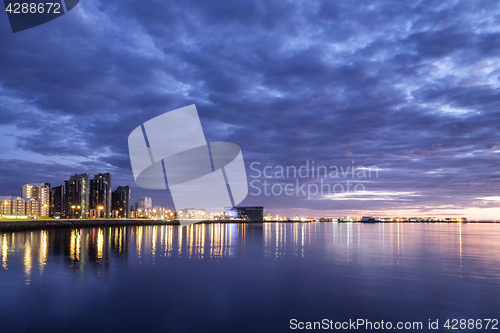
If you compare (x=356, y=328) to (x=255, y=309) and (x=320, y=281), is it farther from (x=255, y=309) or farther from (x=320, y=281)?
(x=320, y=281)

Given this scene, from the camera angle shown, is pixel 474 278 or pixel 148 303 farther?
pixel 474 278

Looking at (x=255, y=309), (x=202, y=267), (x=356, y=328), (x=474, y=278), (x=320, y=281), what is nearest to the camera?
(x=356, y=328)

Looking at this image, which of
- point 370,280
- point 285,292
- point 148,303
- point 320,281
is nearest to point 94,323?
point 148,303

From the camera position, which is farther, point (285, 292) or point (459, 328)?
point (285, 292)

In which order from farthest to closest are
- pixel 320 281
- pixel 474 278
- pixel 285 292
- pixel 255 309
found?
pixel 474 278 → pixel 320 281 → pixel 285 292 → pixel 255 309

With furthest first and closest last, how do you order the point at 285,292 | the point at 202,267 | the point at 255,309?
the point at 202,267, the point at 285,292, the point at 255,309

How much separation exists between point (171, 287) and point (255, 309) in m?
9.20

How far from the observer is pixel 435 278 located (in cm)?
3316

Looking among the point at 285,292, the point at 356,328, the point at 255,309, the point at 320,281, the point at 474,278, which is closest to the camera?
the point at 356,328


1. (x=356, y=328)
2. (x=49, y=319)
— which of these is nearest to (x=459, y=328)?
(x=356, y=328)

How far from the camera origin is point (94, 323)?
18.9 m

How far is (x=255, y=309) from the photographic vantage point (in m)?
22.4

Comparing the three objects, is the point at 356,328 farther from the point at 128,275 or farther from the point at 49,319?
the point at 128,275

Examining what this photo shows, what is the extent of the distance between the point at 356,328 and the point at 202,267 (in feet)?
77.5
